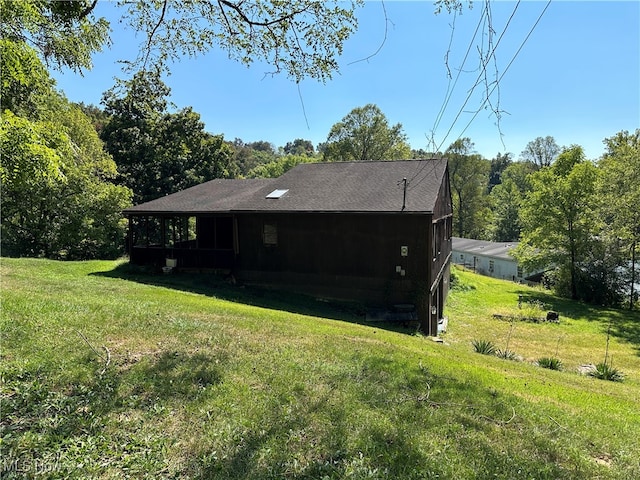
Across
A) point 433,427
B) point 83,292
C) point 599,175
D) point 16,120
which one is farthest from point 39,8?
point 599,175

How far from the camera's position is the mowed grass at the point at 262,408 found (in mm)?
3188

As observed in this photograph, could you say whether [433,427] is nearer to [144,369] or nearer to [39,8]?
[144,369]

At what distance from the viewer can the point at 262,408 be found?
13.0 ft

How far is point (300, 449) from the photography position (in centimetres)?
338

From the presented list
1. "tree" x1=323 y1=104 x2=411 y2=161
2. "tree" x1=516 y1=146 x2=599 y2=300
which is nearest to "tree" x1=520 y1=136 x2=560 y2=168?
"tree" x1=323 y1=104 x2=411 y2=161

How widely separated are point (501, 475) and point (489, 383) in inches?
97.9

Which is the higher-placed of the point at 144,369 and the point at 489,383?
the point at 144,369

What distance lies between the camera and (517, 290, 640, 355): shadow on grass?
54.0 feet

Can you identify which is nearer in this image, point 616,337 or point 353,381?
point 353,381

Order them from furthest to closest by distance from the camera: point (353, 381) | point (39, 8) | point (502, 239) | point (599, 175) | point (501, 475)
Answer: point (502, 239) → point (599, 175) → point (39, 8) → point (353, 381) → point (501, 475)

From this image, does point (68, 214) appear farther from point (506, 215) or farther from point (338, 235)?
point (506, 215)

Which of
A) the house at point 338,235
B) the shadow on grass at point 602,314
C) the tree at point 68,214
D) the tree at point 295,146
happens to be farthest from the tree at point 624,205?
the tree at point 295,146

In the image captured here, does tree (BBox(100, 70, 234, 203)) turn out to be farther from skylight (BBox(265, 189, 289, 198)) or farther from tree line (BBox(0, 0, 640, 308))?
skylight (BBox(265, 189, 289, 198))

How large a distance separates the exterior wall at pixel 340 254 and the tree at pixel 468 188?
35.1 m
